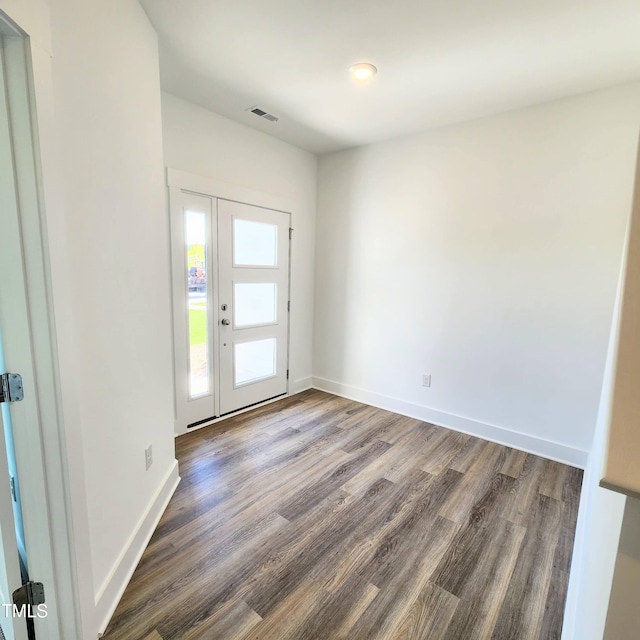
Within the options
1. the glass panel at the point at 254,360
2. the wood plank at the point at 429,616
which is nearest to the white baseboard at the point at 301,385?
the glass panel at the point at 254,360

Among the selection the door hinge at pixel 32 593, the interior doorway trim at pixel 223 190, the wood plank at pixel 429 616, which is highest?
the interior doorway trim at pixel 223 190

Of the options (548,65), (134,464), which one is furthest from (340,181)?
(134,464)

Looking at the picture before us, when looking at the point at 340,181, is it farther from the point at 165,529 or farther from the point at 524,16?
the point at 165,529

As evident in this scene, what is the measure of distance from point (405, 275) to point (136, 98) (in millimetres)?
2557

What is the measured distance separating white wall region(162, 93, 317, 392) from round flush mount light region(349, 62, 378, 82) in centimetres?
132

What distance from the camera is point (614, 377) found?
1.36 feet

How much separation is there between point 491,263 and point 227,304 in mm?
2385

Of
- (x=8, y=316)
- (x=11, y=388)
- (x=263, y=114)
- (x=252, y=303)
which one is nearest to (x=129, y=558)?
(x=11, y=388)

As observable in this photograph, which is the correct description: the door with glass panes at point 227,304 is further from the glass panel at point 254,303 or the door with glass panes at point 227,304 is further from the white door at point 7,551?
the white door at point 7,551

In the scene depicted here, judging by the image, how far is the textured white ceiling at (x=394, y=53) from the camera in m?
1.71

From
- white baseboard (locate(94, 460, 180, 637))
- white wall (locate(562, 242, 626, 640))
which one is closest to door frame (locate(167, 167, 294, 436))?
white baseboard (locate(94, 460, 180, 637))

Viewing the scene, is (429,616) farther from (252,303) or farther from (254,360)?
(252,303)

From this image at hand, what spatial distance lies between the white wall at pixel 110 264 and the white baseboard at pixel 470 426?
2313 mm

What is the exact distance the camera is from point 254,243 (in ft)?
11.2
